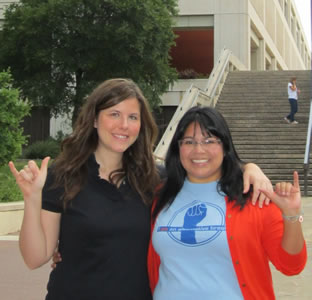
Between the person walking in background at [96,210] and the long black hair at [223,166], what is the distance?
0.07 meters

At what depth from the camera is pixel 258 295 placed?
2479 mm

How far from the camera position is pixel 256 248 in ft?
8.20

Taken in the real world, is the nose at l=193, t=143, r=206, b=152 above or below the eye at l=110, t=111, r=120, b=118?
below

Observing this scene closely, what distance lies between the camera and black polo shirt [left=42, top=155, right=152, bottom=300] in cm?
264

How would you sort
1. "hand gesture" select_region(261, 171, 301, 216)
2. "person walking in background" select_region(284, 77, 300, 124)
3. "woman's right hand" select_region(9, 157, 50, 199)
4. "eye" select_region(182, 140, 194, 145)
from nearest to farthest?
1. "hand gesture" select_region(261, 171, 301, 216)
2. "woman's right hand" select_region(9, 157, 50, 199)
3. "eye" select_region(182, 140, 194, 145)
4. "person walking in background" select_region(284, 77, 300, 124)

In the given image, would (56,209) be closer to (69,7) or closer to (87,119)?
(87,119)

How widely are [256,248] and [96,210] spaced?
0.84 m

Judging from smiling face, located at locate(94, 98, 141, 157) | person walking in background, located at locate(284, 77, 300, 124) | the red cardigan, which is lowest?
the red cardigan

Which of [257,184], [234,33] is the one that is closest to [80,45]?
[234,33]

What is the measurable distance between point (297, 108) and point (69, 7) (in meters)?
8.99

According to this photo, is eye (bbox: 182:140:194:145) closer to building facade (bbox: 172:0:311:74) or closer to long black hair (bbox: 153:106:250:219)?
long black hair (bbox: 153:106:250:219)

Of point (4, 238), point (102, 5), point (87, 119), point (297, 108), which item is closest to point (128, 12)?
point (102, 5)

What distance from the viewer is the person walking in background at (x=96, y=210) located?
104 inches

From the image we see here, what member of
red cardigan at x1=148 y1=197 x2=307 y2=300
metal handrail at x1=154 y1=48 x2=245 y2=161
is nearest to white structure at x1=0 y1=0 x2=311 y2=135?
metal handrail at x1=154 y1=48 x2=245 y2=161
